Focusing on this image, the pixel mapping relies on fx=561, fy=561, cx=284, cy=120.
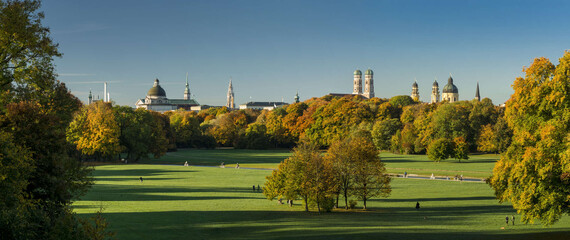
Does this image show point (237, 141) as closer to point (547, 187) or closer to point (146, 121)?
point (146, 121)

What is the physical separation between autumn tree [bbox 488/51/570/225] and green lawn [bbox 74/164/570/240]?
2.79 meters

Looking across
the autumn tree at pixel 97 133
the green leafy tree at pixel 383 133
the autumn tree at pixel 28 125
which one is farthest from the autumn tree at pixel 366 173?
the green leafy tree at pixel 383 133

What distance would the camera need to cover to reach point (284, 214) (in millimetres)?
41844

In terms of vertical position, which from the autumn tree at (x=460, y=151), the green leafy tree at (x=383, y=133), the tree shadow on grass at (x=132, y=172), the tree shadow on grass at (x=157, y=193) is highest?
the green leafy tree at (x=383, y=133)

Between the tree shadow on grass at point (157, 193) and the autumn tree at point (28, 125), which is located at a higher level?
the autumn tree at point (28, 125)

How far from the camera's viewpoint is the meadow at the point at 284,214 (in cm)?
3322

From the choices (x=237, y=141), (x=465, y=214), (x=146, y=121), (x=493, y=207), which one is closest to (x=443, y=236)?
(x=465, y=214)

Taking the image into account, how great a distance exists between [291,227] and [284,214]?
6.36 meters

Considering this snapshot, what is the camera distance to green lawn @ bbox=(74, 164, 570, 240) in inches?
1307

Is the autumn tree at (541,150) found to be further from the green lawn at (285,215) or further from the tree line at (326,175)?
the tree line at (326,175)

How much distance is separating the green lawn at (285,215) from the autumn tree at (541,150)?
2.79 meters

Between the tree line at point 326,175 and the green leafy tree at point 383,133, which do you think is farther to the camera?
the green leafy tree at point 383,133

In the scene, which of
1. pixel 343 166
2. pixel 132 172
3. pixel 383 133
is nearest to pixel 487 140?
pixel 383 133

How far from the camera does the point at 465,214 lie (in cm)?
4191
